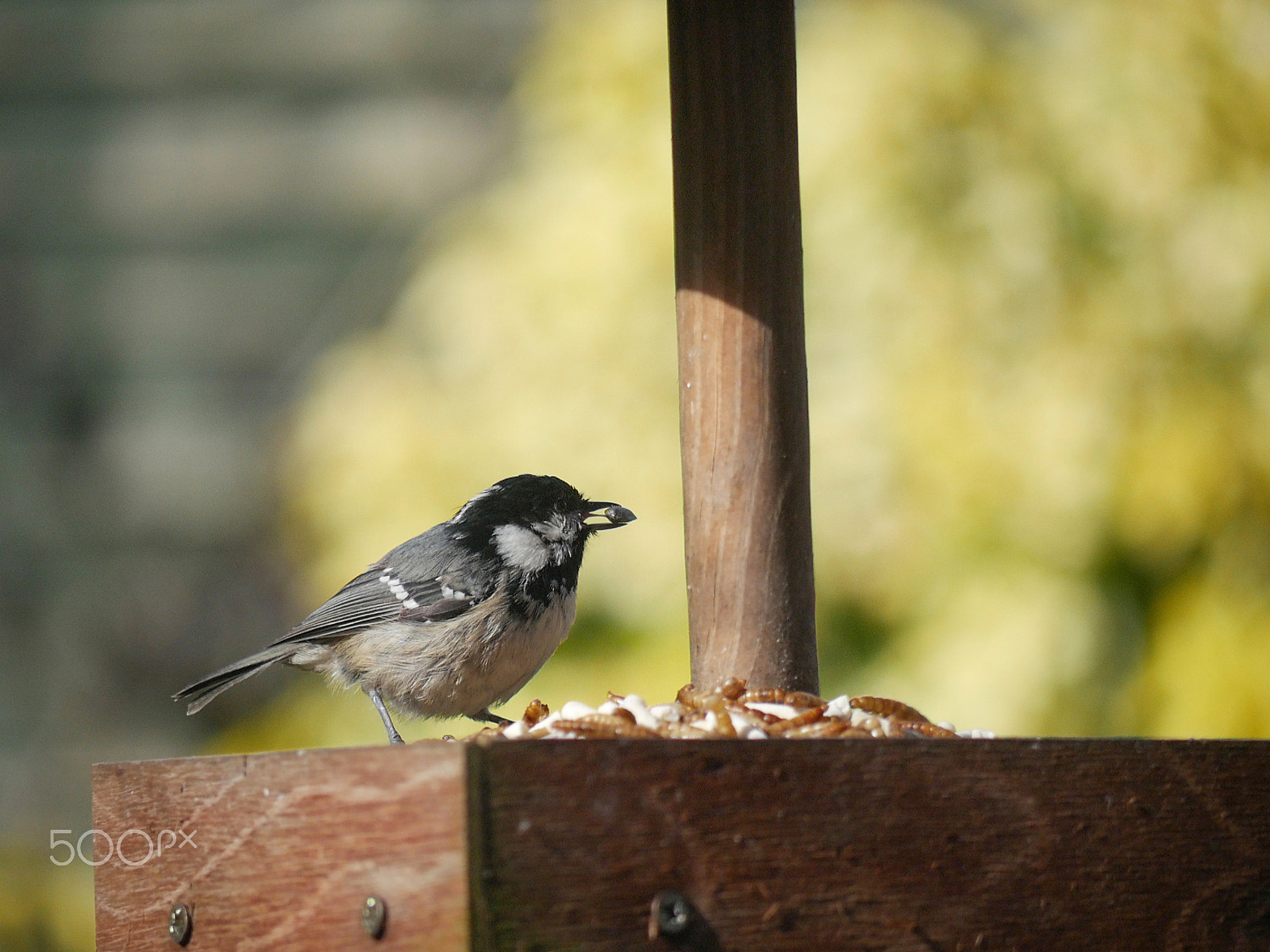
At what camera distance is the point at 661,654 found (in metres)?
3.34

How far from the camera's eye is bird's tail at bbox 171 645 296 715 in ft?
8.97

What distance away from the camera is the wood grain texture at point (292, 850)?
1.28 metres

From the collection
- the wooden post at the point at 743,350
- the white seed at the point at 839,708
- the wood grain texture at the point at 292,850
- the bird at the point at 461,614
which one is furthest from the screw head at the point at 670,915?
the bird at the point at 461,614

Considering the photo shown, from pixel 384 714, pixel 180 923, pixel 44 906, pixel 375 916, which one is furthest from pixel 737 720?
pixel 44 906

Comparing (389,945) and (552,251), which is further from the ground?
(552,251)

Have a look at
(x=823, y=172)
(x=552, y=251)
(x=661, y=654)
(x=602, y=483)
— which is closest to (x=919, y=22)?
(x=823, y=172)

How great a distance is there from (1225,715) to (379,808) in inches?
90.5

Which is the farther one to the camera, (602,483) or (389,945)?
(602,483)

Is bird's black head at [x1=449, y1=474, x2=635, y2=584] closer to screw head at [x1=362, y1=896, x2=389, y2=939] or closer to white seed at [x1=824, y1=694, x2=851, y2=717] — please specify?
white seed at [x1=824, y1=694, x2=851, y2=717]

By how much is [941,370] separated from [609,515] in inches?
39.7

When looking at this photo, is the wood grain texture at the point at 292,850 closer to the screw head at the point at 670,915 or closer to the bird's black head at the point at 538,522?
the screw head at the point at 670,915

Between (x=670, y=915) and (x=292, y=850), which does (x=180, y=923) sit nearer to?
(x=292, y=850)

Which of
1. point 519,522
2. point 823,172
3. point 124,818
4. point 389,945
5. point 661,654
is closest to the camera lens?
point 389,945

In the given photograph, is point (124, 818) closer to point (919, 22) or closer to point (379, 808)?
point (379, 808)
